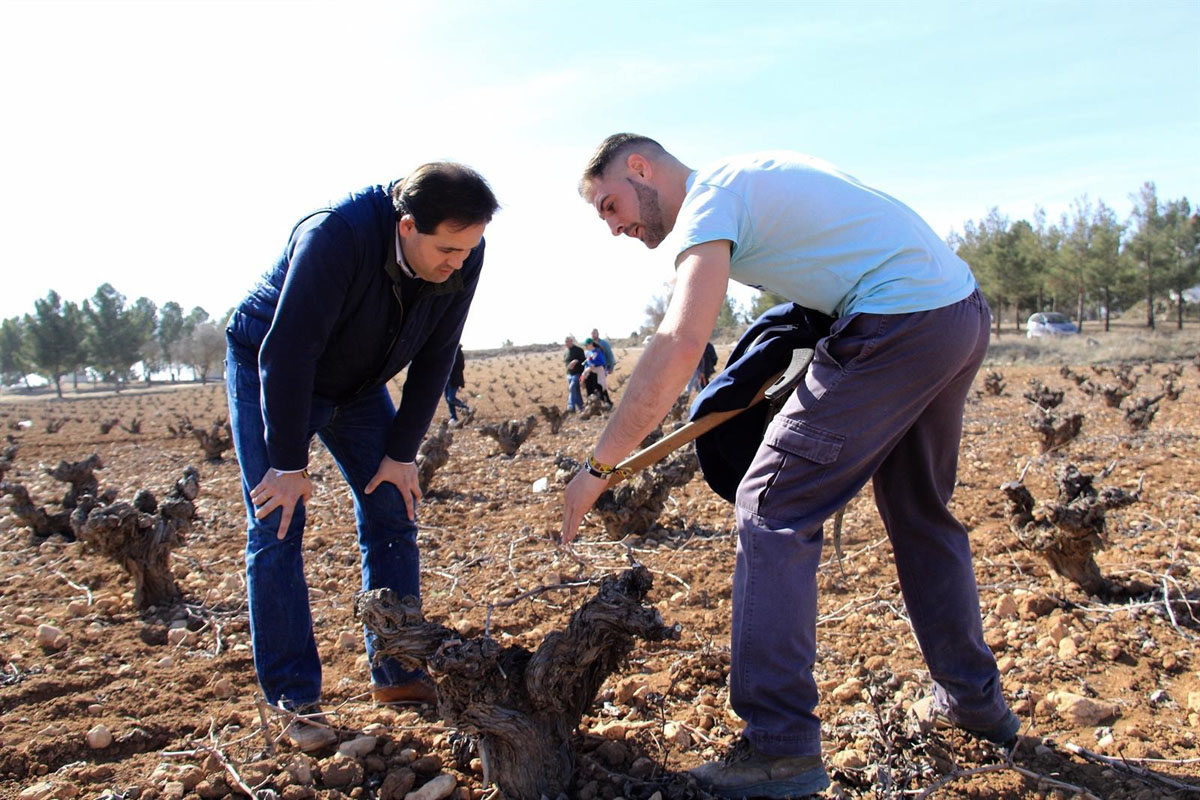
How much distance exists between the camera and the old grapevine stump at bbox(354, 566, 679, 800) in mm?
1988

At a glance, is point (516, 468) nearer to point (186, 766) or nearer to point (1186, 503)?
point (1186, 503)

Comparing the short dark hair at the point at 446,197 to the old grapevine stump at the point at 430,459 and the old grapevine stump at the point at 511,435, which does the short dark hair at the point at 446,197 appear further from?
the old grapevine stump at the point at 511,435

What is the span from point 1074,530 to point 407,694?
275 centimetres

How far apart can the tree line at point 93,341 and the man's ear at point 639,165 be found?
64454mm

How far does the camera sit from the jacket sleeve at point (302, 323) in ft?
7.51

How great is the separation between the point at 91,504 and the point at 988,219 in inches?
1983

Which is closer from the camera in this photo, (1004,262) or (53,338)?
(1004,262)

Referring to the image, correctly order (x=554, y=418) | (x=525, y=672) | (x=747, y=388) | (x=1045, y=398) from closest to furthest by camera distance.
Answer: (x=525, y=672) → (x=747, y=388) → (x=1045, y=398) → (x=554, y=418)

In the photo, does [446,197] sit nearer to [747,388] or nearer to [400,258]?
[400,258]

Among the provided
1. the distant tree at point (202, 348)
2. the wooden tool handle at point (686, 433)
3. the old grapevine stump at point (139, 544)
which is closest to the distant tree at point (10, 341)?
the distant tree at point (202, 348)

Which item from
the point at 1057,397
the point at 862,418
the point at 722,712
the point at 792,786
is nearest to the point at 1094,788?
the point at 792,786

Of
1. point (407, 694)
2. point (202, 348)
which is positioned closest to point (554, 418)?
point (407, 694)

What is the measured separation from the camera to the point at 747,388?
233cm

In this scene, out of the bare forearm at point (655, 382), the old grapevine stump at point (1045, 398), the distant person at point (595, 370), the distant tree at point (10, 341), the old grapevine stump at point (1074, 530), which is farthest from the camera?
the distant tree at point (10, 341)
